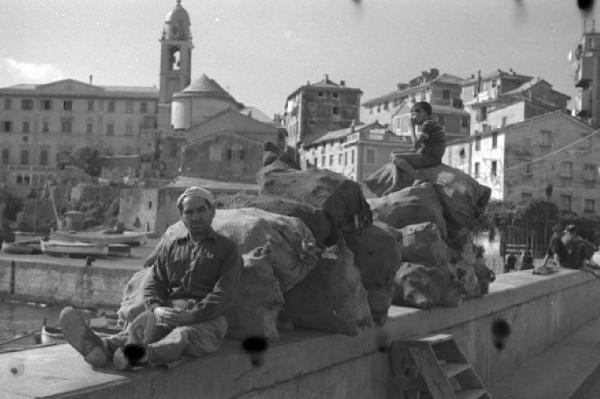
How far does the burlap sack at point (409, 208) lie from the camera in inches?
318

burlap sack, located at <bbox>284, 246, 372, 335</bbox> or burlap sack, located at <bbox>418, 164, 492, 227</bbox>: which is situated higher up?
burlap sack, located at <bbox>418, 164, 492, 227</bbox>

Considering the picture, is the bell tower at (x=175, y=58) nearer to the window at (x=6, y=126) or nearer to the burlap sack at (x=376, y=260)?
the window at (x=6, y=126)

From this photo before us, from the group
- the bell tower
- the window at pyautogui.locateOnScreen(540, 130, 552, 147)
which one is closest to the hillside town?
the window at pyautogui.locateOnScreen(540, 130, 552, 147)

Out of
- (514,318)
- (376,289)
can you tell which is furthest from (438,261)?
(514,318)

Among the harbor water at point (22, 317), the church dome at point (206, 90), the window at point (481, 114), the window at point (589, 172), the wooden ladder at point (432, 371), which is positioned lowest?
the harbor water at point (22, 317)

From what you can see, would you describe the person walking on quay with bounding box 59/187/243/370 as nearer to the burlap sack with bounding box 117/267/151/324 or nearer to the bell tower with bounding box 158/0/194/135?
the burlap sack with bounding box 117/267/151/324

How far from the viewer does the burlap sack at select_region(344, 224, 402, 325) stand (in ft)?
19.1

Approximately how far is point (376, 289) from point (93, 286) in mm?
32477

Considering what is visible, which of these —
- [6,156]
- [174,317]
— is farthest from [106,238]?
[6,156]

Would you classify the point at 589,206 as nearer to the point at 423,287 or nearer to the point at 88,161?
the point at 423,287

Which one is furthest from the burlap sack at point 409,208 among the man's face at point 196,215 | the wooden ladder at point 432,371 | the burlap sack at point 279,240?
the man's face at point 196,215

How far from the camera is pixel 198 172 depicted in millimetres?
70562

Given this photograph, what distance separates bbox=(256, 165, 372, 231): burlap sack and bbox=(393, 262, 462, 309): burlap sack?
122 cm

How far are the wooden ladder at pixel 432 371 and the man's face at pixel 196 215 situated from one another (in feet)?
7.31
